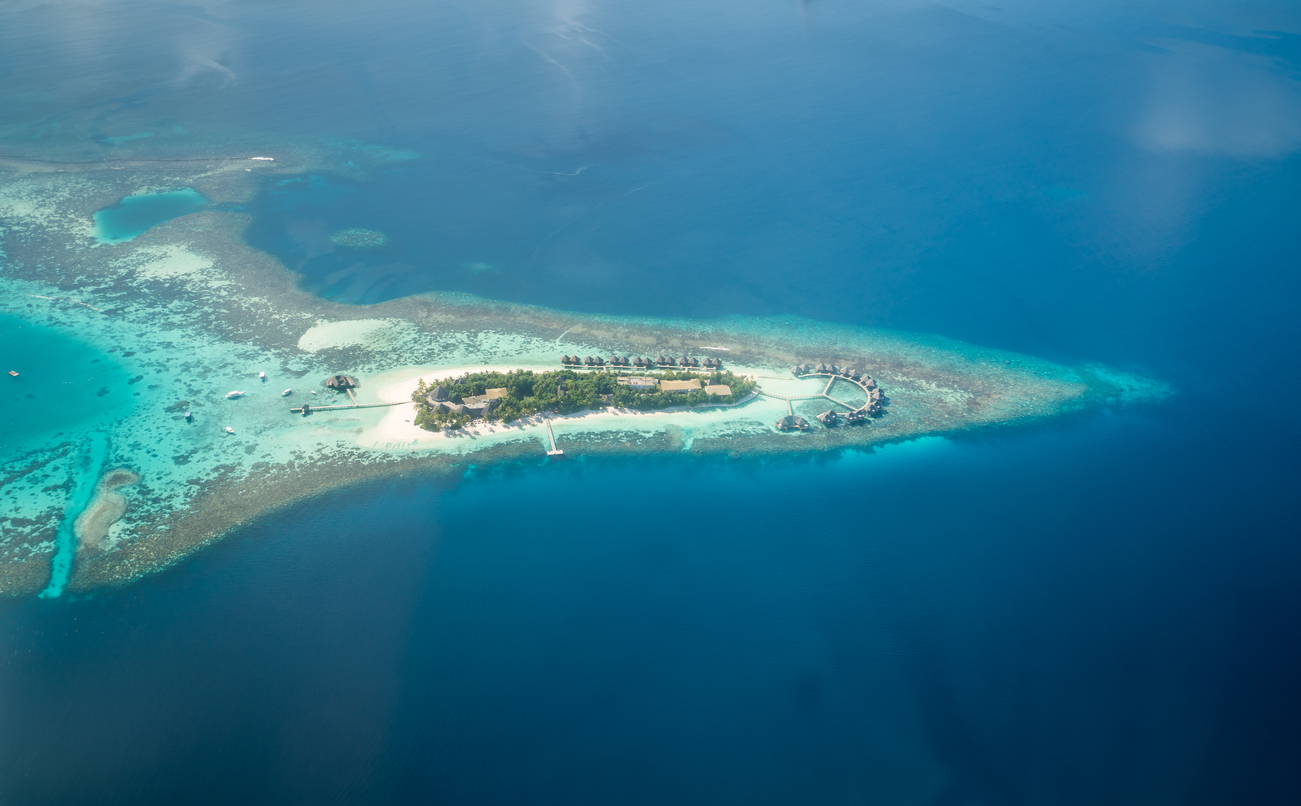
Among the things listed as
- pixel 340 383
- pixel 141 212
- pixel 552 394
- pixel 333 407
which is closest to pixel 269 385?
pixel 340 383

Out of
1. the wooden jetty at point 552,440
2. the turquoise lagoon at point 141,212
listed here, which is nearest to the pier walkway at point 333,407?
the wooden jetty at point 552,440

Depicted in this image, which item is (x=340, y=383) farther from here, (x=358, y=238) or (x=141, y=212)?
(x=141, y=212)

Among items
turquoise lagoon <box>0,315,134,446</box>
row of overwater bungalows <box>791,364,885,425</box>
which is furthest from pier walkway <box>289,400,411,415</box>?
row of overwater bungalows <box>791,364,885,425</box>

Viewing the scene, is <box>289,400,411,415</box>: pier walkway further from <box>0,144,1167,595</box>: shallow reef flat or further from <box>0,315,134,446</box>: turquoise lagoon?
<box>0,315,134,446</box>: turquoise lagoon

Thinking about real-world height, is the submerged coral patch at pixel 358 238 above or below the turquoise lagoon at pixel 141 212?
above

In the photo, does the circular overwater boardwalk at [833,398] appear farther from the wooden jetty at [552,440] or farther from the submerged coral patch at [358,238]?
the submerged coral patch at [358,238]
